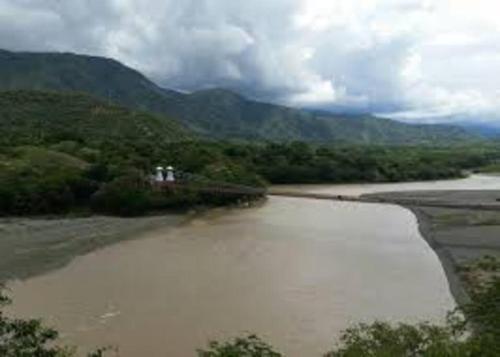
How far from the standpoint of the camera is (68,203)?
214 feet

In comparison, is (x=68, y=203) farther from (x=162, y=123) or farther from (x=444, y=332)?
(x=162, y=123)

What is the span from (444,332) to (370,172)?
8993 cm

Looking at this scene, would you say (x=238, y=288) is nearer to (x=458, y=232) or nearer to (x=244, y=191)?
(x=458, y=232)

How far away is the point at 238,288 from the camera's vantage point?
109 ft

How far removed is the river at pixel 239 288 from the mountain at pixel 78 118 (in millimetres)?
72730

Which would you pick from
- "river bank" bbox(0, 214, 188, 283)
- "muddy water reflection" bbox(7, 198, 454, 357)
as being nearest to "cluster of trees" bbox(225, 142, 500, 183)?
"river bank" bbox(0, 214, 188, 283)

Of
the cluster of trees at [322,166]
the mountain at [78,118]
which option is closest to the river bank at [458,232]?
the cluster of trees at [322,166]

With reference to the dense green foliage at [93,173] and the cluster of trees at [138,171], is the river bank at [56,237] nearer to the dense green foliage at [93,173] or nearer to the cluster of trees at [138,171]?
the dense green foliage at [93,173]

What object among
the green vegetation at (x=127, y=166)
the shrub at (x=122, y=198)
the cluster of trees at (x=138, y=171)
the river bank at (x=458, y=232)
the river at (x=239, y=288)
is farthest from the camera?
the green vegetation at (x=127, y=166)

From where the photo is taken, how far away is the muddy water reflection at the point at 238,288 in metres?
26.0

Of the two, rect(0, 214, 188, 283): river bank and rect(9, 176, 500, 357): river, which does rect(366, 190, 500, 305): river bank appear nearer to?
rect(9, 176, 500, 357): river

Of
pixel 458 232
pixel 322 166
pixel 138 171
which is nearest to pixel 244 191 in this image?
pixel 138 171

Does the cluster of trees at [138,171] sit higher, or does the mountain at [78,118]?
the mountain at [78,118]

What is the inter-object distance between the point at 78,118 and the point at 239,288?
104231 mm
